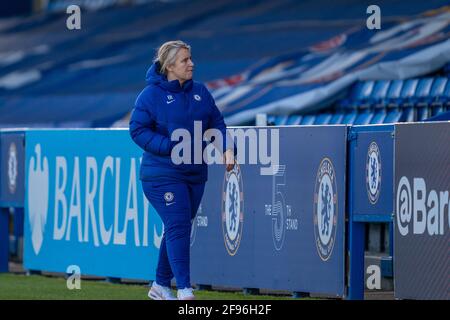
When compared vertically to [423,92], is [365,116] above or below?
below

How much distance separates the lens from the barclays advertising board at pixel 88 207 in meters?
11.2

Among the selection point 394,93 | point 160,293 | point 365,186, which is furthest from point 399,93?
point 160,293

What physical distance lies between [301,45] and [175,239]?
45.8 feet

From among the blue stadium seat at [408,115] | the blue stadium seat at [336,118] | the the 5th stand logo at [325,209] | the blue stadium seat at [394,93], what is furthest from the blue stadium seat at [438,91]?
the the 5th stand logo at [325,209]

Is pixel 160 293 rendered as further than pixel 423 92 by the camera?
No

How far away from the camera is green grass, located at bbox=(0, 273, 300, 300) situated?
400 inches

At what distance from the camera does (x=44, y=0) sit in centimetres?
3662

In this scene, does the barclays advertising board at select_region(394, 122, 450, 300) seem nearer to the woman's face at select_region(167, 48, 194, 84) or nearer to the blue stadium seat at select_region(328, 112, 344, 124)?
the woman's face at select_region(167, 48, 194, 84)

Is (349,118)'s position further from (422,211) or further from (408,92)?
(422,211)

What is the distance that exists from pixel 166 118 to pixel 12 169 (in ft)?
15.7

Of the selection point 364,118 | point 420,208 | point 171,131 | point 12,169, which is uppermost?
point 364,118

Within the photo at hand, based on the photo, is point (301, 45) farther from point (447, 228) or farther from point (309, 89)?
point (447, 228)

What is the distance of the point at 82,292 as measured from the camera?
418 inches

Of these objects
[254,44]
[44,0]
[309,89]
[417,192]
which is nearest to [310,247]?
[417,192]
